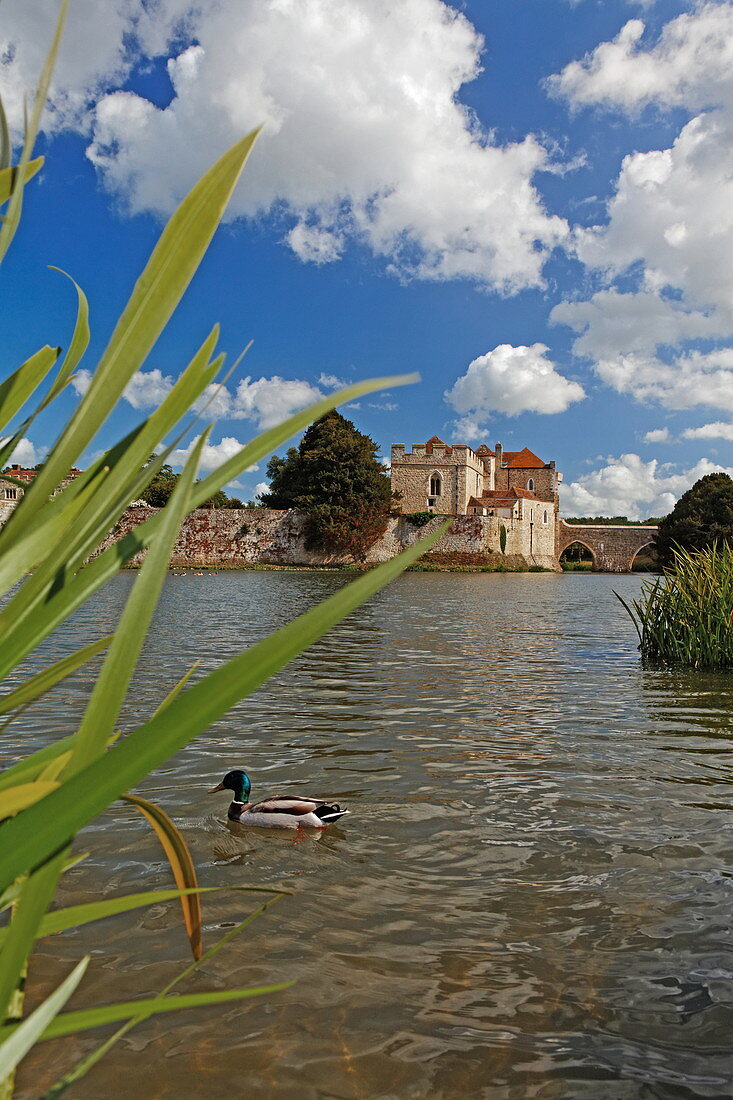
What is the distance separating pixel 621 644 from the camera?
1311 centimetres

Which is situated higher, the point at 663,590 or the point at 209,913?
the point at 663,590

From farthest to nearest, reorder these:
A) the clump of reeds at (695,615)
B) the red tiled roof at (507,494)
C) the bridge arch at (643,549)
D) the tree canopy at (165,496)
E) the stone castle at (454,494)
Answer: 1. the bridge arch at (643,549)
2. the red tiled roof at (507,494)
3. the stone castle at (454,494)
4. the tree canopy at (165,496)
5. the clump of reeds at (695,615)

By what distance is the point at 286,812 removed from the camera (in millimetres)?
4336

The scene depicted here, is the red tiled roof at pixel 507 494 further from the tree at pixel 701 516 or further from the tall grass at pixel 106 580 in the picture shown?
the tall grass at pixel 106 580

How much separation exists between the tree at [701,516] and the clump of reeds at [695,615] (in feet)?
104

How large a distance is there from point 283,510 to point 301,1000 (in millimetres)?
45674

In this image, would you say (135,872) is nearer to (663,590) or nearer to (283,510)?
(663,590)

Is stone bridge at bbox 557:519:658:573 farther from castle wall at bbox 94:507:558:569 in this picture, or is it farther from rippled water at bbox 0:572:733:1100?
rippled water at bbox 0:572:733:1100

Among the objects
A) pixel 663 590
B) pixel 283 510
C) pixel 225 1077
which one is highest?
pixel 283 510

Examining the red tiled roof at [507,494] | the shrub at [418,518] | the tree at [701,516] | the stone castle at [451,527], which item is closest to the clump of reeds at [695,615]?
the stone castle at [451,527]

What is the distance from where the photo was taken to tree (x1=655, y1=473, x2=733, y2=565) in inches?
1620

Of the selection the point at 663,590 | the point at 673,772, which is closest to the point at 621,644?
the point at 663,590

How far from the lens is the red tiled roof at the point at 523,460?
63781 millimetres

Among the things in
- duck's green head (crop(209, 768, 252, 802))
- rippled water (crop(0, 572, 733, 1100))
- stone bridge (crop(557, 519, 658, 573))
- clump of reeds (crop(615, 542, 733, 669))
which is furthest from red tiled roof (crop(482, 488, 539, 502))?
duck's green head (crop(209, 768, 252, 802))
